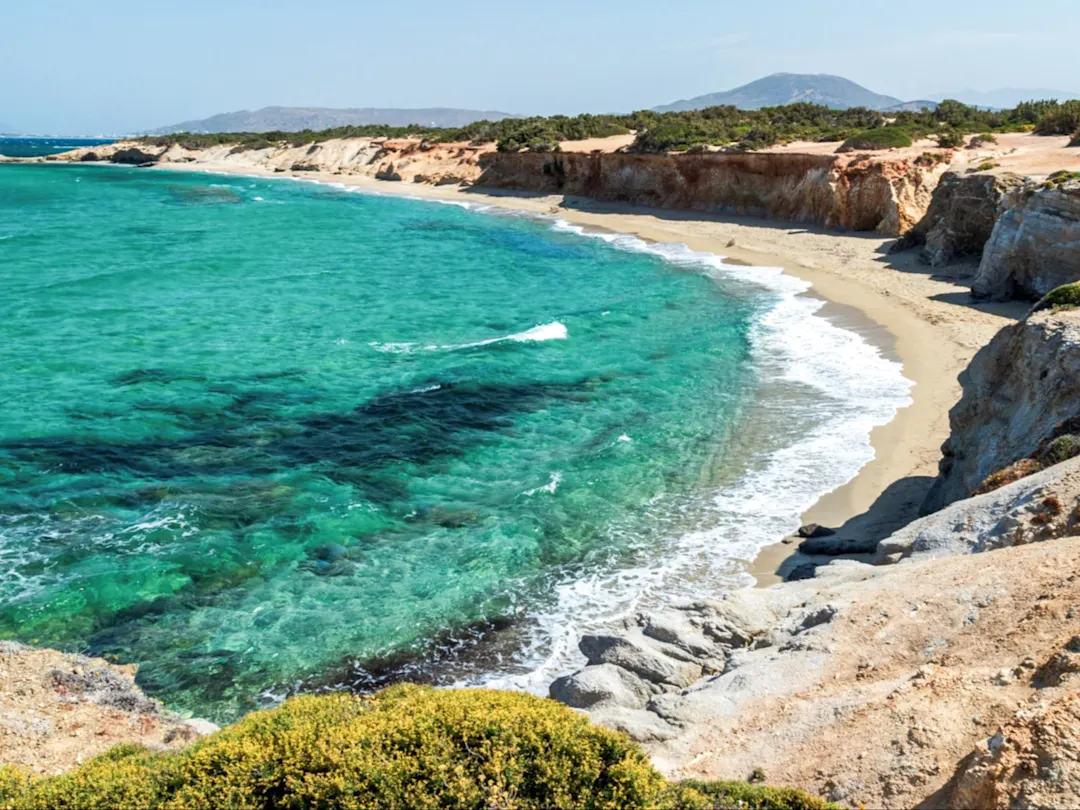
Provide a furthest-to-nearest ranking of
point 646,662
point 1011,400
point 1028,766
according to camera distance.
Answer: point 1011,400 → point 646,662 → point 1028,766

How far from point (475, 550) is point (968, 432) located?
9405mm

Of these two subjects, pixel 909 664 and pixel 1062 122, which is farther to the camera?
pixel 1062 122

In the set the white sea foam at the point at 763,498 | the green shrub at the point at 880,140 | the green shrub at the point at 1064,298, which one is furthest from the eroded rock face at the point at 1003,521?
the green shrub at the point at 880,140

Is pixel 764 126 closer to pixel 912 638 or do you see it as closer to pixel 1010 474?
pixel 1010 474

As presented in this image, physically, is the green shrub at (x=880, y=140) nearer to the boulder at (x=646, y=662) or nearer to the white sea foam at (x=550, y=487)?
the white sea foam at (x=550, y=487)

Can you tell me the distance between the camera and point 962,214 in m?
34.3

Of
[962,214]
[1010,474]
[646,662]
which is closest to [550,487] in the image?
[646,662]

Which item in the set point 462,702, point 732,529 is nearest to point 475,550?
point 732,529

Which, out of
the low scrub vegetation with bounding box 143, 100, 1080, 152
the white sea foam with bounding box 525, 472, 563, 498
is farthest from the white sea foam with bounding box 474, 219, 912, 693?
the low scrub vegetation with bounding box 143, 100, 1080, 152

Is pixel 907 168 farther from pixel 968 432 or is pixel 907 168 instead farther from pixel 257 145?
pixel 257 145

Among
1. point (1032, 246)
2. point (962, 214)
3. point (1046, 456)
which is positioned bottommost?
point (1046, 456)

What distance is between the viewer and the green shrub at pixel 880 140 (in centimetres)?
4847

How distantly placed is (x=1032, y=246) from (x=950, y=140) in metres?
23.9

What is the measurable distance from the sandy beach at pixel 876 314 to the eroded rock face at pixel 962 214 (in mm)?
1196
